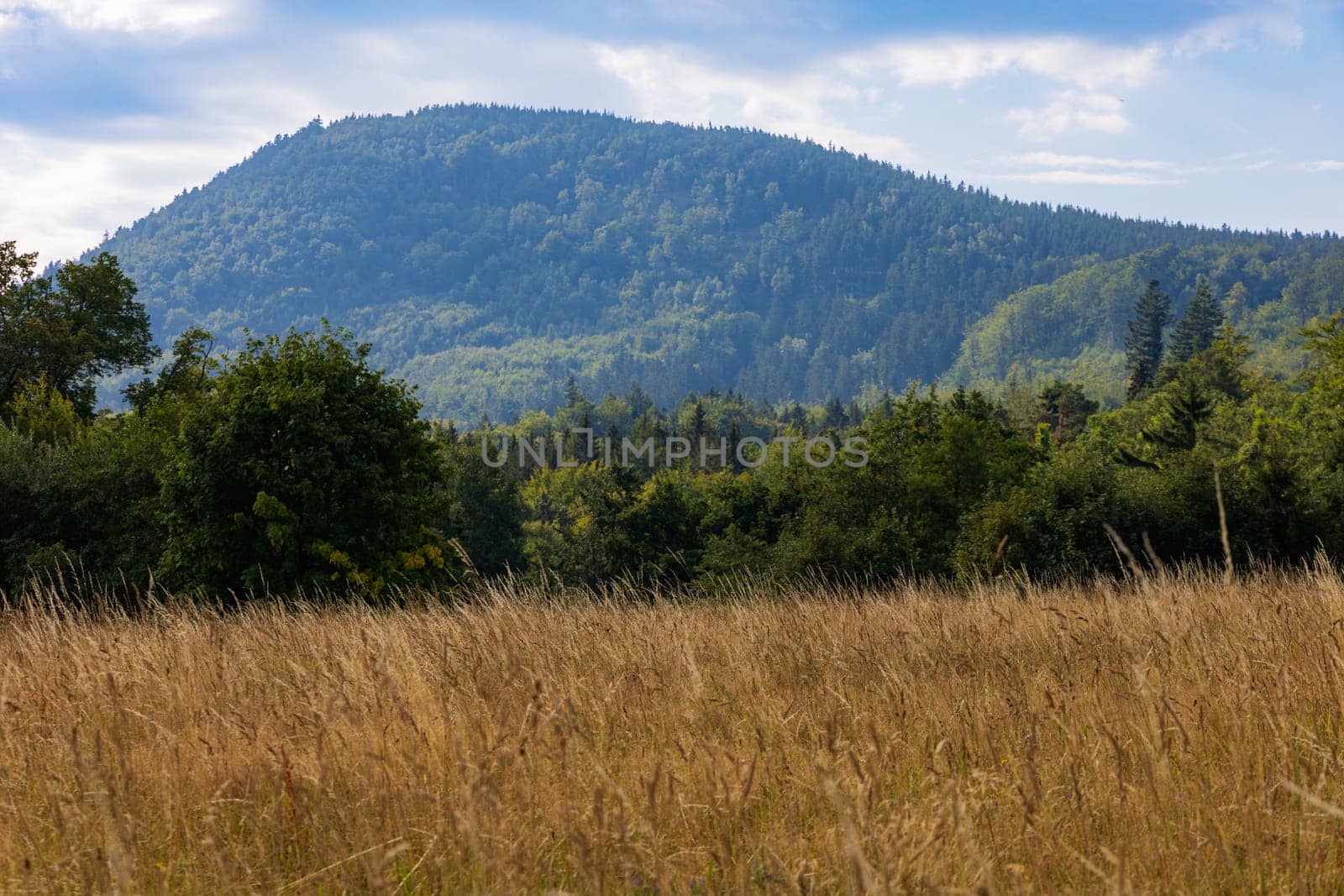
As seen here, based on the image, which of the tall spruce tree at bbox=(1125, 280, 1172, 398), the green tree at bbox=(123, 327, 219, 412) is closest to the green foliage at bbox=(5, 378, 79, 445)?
the green tree at bbox=(123, 327, 219, 412)

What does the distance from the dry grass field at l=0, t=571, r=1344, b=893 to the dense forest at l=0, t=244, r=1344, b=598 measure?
7.69ft

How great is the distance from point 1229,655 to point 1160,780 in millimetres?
1429

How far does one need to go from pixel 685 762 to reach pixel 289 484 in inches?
965

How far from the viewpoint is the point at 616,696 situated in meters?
4.35

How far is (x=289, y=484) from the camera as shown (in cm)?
2600

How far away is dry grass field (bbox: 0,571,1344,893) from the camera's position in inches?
111

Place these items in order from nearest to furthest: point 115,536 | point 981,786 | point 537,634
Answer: point 981,786 → point 537,634 → point 115,536

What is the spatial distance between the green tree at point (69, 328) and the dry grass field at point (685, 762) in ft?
137

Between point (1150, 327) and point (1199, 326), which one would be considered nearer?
point (1150, 327)

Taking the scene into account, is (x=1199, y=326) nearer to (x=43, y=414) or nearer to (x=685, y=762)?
(x=43, y=414)

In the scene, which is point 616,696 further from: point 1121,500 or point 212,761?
point 1121,500

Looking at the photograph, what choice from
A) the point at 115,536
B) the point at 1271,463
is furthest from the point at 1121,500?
the point at 115,536

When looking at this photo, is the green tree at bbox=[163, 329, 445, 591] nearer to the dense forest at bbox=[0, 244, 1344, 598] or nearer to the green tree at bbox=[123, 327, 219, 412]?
the dense forest at bbox=[0, 244, 1344, 598]

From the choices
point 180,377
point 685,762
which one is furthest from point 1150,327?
point 685,762
